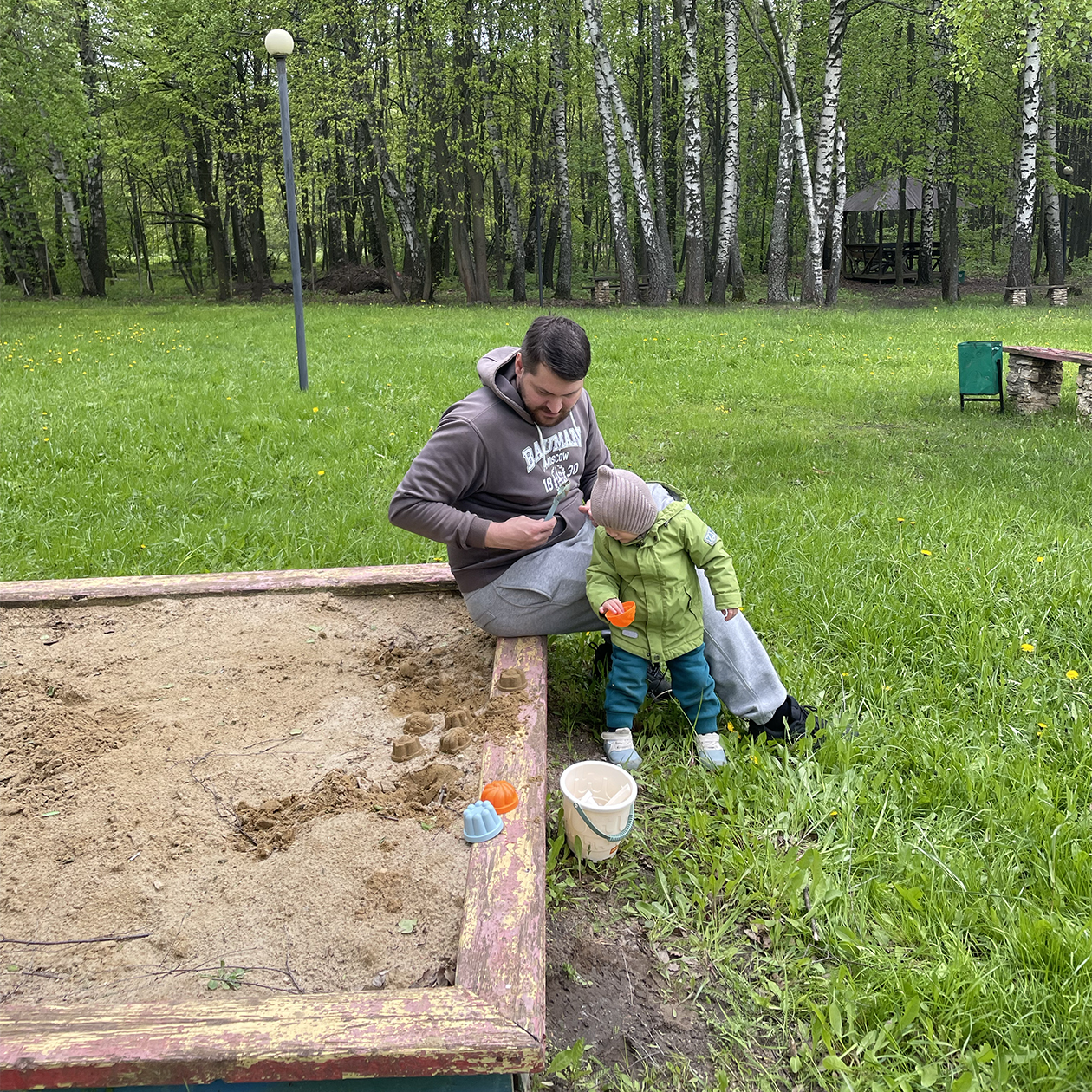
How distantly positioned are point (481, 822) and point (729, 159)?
20.2m

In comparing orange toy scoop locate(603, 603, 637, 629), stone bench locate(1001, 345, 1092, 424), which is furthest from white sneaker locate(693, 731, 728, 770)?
stone bench locate(1001, 345, 1092, 424)

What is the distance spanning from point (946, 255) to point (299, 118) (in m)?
16.2

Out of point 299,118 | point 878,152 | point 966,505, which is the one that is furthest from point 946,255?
point 966,505

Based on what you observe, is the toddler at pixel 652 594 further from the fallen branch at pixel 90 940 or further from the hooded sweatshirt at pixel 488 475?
the fallen branch at pixel 90 940

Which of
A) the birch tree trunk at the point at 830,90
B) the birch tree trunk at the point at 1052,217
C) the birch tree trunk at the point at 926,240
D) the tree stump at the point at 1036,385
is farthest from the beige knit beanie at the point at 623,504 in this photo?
the birch tree trunk at the point at 926,240

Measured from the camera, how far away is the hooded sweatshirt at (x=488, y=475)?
2.86 m

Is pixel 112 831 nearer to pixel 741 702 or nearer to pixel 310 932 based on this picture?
pixel 310 932

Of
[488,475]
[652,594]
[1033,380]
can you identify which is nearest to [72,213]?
[1033,380]

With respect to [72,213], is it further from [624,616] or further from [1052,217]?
[624,616]

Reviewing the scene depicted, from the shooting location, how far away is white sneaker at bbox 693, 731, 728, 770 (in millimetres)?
2814

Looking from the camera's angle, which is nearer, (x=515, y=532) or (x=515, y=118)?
(x=515, y=532)

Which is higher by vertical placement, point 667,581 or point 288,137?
point 288,137

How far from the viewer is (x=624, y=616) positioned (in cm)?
272

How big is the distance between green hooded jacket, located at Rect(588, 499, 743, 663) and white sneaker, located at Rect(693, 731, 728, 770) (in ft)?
0.97
